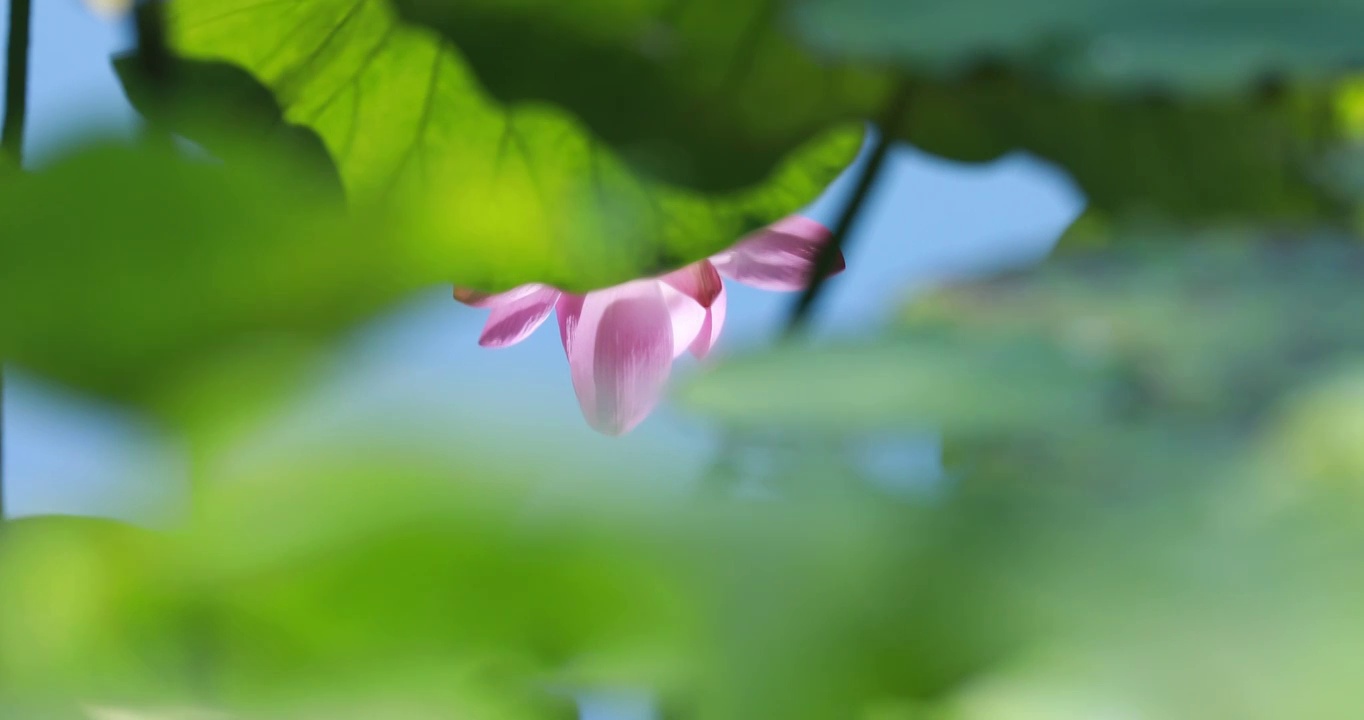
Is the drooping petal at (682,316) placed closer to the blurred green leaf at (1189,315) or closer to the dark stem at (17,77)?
the blurred green leaf at (1189,315)

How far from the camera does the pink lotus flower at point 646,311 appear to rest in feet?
1.25

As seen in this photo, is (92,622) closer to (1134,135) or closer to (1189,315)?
(1189,315)

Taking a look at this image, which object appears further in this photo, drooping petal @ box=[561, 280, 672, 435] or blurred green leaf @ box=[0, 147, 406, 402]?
drooping petal @ box=[561, 280, 672, 435]

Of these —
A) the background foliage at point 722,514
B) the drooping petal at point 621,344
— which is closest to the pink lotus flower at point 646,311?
the drooping petal at point 621,344

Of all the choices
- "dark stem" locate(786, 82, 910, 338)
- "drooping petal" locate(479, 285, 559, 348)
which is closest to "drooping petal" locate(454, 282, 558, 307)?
"drooping petal" locate(479, 285, 559, 348)

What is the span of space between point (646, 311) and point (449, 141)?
135mm

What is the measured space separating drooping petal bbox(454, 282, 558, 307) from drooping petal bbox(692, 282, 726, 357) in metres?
0.06

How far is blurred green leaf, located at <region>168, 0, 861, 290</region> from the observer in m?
0.42

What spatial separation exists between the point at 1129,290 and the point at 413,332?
165mm

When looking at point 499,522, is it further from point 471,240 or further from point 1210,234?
point 1210,234

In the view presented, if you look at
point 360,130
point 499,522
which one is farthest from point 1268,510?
point 360,130

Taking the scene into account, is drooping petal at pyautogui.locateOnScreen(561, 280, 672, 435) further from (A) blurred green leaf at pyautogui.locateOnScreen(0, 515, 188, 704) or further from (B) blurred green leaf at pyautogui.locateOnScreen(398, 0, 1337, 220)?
(A) blurred green leaf at pyautogui.locateOnScreen(0, 515, 188, 704)

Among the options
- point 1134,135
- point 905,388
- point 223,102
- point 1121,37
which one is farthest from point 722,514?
point 223,102

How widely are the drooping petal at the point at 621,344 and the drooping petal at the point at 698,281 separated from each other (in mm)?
12
